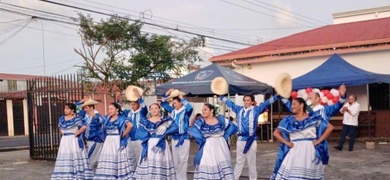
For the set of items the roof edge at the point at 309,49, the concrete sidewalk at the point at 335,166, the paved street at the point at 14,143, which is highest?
the roof edge at the point at 309,49

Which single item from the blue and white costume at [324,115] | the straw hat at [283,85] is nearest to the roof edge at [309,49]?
the blue and white costume at [324,115]

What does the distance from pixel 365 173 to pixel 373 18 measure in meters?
13.8

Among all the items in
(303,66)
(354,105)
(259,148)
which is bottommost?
(259,148)

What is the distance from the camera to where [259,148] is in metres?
14.8

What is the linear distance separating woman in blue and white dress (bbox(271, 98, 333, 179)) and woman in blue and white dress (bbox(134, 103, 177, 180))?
202 cm

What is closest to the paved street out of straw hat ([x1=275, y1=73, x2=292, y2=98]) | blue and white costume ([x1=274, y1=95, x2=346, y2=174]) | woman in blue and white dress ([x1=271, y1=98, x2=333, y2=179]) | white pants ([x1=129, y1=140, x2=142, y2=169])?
white pants ([x1=129, y1=140, x2=142, y2=169])

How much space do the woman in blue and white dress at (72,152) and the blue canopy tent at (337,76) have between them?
26.0 ft

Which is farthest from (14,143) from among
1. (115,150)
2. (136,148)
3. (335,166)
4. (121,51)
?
(335,166)

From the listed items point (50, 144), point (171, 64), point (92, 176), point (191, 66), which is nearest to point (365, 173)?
point (92, 176)

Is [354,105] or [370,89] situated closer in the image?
[354,105]

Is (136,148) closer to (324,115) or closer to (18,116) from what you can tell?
(324,115)

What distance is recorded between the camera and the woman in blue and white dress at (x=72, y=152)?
842 cm

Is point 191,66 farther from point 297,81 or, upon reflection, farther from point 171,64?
point 297,81

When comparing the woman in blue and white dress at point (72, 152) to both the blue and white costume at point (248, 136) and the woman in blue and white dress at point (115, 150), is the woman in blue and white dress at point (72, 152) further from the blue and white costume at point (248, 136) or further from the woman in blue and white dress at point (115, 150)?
the blue and white costume at point (248, 136)
